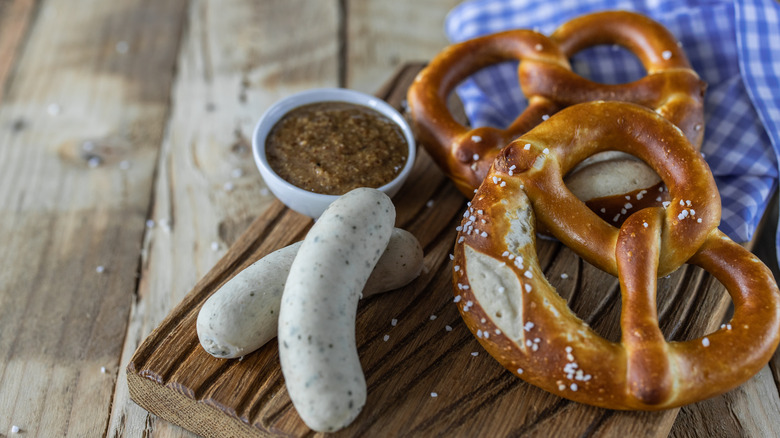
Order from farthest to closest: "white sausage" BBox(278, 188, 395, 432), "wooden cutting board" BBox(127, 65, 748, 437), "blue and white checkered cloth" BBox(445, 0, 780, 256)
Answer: "blue and white checkered cloth" BBox(445, 0, 780, 256)
"wooden cutting board" BBox(127, 65, 748, 437)
"white sausage" BBox(278, 188, 395, 432)

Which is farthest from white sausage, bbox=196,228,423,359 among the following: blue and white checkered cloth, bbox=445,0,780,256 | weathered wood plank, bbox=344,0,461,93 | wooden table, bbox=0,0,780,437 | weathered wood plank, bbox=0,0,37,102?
weathered wood plank, bbox=0,0,37,102

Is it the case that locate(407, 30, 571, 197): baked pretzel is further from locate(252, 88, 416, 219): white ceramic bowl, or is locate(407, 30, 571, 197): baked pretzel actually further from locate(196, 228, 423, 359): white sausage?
locate(196, 228, 423, 359): white sausage

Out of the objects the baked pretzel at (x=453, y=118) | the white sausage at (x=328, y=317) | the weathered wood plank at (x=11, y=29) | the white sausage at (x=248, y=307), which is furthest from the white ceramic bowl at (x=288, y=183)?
the weathered wood plank at (x=11, y=29)

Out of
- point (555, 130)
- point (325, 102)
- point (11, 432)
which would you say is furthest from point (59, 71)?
point (555, 130)

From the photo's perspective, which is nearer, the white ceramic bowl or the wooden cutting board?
the wooden cutting board

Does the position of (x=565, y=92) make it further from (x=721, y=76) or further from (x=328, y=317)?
(x=328, y=317)

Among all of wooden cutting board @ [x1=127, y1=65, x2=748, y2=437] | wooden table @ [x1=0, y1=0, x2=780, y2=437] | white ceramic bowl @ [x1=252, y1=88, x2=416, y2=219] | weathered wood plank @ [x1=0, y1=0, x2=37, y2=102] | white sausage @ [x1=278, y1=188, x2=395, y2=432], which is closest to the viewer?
white sausage @ [x1=278, y1=188, x2=395, y2=432]

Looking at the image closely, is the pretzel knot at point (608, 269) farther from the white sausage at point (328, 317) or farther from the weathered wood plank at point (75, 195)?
the weathered wood plank at point (75, 195)

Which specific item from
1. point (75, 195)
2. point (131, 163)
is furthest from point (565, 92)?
point (75, 195)
